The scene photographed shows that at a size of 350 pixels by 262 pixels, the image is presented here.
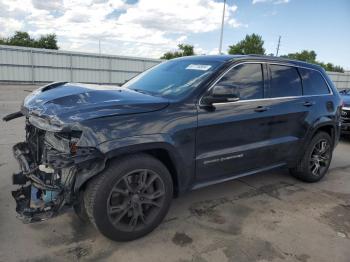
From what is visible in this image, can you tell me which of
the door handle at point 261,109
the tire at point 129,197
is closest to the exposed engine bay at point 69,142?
the tire at point 129,197

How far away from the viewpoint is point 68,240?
322cm

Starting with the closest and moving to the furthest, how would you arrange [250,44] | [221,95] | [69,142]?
1. [69,142]
2. [221,95]
3. [250,44]

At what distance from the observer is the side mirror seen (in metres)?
3.43

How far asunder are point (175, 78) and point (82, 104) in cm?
133

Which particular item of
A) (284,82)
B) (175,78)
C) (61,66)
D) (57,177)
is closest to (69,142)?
(57,177)

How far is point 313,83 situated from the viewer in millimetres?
5004

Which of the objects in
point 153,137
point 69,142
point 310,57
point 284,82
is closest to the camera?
point 69,142

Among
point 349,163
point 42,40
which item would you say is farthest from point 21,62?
point 42,40

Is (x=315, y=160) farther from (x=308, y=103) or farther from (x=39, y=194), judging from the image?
(x=39, y=194)

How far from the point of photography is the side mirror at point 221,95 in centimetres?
343

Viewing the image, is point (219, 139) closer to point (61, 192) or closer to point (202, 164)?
point (202, 164)

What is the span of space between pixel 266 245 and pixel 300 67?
2.76 m

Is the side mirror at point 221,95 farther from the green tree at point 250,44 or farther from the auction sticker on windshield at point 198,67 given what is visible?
the green tree at point 250,44

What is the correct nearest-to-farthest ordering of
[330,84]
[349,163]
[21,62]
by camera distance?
[330,84], [349,163], [21,62]
